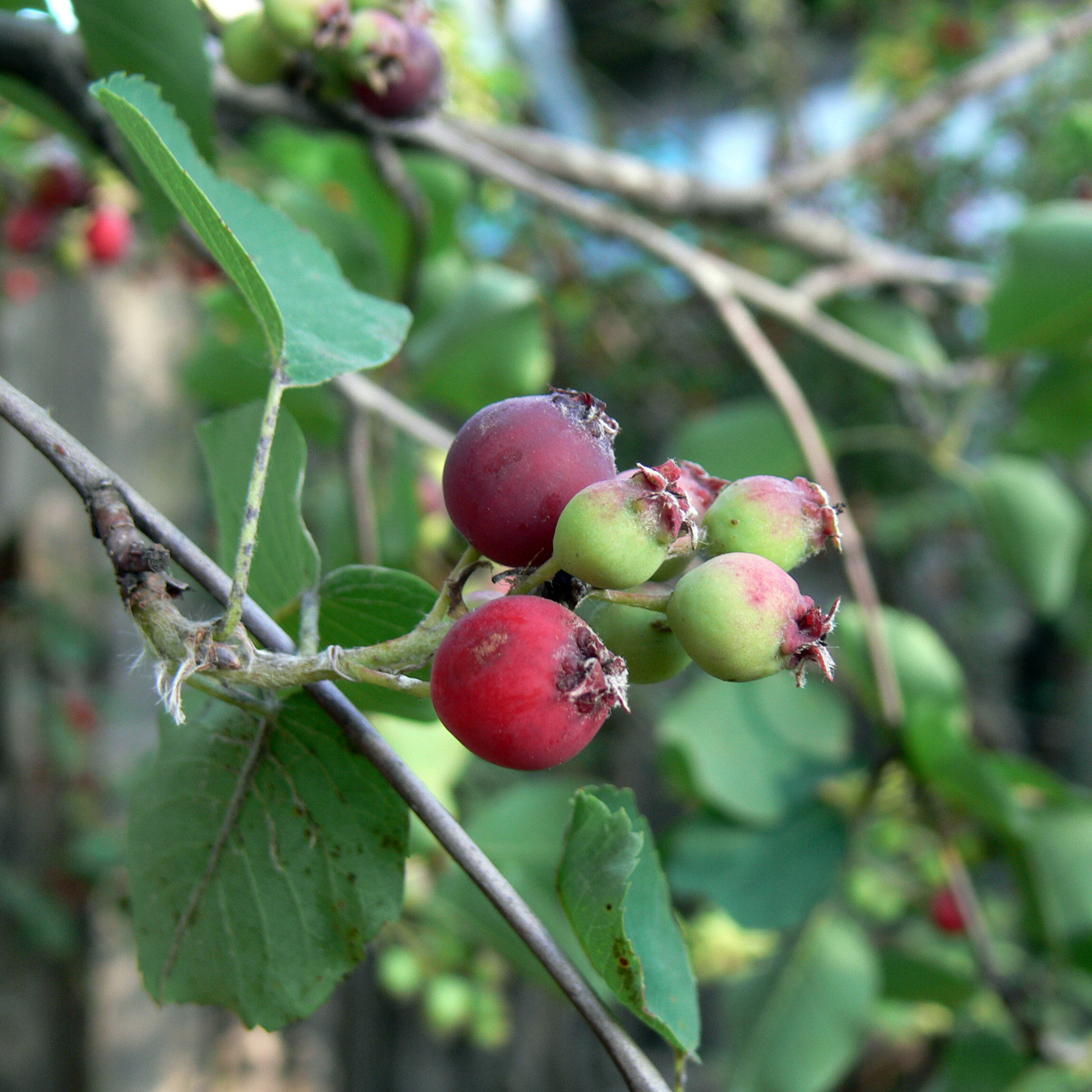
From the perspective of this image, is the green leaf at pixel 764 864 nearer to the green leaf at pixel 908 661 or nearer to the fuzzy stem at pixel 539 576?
the green leaf at pixel 908 661

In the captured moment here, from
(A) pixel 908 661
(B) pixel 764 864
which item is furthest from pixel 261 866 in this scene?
(A) pixel 908 661

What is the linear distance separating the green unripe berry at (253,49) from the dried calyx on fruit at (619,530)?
0.49m

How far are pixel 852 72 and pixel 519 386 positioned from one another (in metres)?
3.20

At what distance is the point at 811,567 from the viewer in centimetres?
278

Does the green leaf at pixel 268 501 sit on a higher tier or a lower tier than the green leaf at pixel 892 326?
higher

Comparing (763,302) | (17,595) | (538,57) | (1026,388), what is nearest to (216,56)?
(763,302)

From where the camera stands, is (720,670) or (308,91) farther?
(308,91)

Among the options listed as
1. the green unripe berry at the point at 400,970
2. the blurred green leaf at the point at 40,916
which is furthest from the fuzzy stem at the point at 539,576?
the blurred green leaf at the point at 40,916

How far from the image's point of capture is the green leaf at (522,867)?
71 cm

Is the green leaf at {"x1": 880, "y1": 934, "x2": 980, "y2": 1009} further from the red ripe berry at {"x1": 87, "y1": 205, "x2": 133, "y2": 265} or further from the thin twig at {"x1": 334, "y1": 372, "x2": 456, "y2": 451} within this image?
the red ripe berry at {"x1": 87, "y1": 205, "x2": 133, "y2": 265}

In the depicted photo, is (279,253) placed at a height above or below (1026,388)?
above

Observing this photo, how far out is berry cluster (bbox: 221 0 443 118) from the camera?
590 millimetres

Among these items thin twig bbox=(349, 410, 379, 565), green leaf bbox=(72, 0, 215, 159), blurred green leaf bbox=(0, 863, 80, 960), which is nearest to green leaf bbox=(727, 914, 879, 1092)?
thin twig bbox=(349, 410, 379, 565)

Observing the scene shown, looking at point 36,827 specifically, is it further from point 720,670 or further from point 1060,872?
point 720,670
